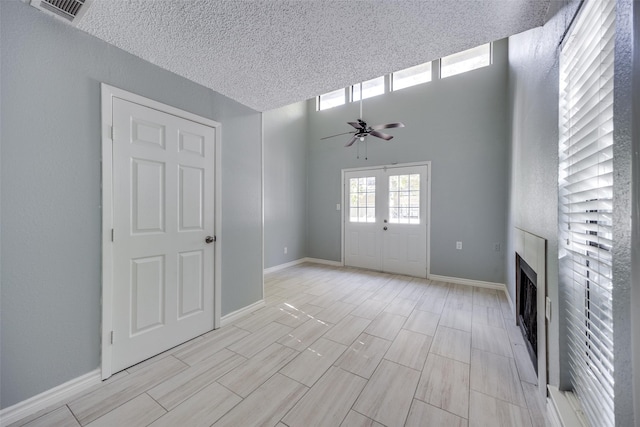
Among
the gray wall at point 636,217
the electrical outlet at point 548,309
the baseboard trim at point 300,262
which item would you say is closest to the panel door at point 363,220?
the baseboard trim at point 300,262

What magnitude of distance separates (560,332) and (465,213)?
10.1 feet

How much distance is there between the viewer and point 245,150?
2.88 meters

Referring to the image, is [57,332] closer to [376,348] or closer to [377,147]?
[376,348]

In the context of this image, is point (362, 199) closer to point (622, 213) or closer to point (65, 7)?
point (622, 213)

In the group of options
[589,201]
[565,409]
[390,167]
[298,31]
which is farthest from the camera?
[390,167]

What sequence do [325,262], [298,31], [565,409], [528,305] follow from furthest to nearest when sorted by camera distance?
[325,262]
[528,305]
[298,31]
[565,409]

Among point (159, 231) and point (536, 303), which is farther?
point (159, 231)

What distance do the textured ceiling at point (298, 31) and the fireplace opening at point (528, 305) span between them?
72.8 inches

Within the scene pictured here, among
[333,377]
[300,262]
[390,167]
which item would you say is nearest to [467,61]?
[390,167]

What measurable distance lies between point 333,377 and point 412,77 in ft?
16.6

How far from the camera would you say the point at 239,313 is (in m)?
2.79

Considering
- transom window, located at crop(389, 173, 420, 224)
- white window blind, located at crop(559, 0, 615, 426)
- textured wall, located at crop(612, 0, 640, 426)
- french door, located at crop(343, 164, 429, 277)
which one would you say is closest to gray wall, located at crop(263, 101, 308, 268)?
french door, located at crop(343, 164, 429, 277)

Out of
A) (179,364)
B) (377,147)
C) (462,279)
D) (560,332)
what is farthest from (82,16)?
(462,279)

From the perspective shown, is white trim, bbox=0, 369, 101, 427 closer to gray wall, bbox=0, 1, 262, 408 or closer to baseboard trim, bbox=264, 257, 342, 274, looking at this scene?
gray wall, bbox=0, 1, 262, 408
